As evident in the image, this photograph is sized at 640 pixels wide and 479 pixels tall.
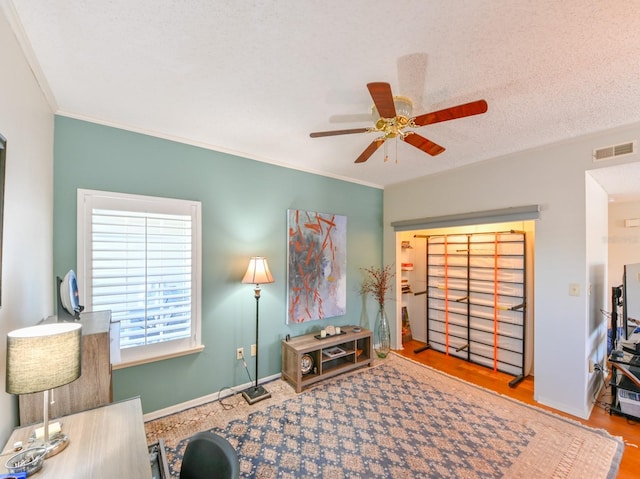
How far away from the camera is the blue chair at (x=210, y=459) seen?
2.99 ft

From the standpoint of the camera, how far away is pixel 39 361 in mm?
1017

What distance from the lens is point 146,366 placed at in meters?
2.34

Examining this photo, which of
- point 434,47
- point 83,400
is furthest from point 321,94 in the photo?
point 83,400

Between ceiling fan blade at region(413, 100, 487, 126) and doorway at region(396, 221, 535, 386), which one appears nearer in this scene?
ceiling fan blade at region(413, 100, 487, 126)

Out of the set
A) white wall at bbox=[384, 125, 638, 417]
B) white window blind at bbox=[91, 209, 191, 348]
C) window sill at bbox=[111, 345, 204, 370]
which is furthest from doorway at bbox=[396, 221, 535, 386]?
white window blind at bbox=[91, 209, 191, 348]

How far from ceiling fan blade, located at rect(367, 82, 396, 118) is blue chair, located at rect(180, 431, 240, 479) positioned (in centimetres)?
158

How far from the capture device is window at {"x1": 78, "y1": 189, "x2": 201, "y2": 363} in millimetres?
2125

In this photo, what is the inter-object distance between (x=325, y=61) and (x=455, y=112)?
782 mm

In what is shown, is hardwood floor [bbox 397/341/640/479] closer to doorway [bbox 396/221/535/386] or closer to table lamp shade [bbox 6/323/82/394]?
doorway [bbox 396/221/535/386]

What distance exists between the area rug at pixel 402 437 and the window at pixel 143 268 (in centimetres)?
75

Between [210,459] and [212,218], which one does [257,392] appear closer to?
[212,218]

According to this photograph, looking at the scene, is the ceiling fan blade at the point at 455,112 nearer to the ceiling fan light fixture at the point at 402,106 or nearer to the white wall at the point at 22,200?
the ceiling fan light fixture at the point at 402,106

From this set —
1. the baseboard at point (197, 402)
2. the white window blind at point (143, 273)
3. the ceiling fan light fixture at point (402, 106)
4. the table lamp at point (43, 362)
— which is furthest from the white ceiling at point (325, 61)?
the baseboard at point (197, 402)

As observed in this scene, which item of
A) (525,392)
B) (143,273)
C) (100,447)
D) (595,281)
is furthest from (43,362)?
(595,281)
